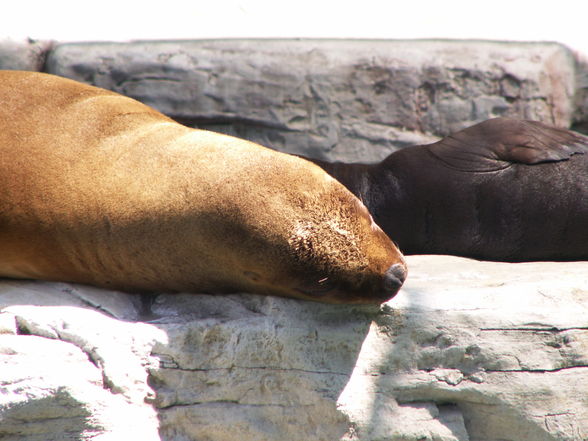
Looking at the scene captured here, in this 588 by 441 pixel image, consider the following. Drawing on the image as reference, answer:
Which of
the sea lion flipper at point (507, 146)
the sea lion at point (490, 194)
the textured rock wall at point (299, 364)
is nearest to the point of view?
the textured rock wall at point (299, 364)

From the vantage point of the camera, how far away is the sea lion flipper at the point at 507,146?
4109mm

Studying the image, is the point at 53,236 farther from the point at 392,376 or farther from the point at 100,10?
the point at 100,10

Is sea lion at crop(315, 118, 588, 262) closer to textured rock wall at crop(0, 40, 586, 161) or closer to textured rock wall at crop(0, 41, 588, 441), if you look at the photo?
textured rock wall at crop(0, 41, 588, 441)

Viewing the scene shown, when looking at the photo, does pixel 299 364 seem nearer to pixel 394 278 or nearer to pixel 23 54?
pixel 394 278

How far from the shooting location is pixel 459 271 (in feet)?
11.4

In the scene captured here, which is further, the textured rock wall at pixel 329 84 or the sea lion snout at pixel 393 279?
the textured rock wall at pixel 329 84

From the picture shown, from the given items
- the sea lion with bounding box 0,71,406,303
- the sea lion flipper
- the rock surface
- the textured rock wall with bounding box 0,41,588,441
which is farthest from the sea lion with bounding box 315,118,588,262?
the sea lion with bounding box 0,71,406,303

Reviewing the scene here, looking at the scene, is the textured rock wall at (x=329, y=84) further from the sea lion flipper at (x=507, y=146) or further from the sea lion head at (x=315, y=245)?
the sea lion head at (x=315, y=245)

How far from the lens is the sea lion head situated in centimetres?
275

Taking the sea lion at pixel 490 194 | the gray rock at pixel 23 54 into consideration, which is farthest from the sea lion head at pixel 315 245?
the gray rock at pixel 23 54

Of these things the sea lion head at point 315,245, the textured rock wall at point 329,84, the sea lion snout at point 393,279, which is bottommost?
the sea lion snout at point 393,279

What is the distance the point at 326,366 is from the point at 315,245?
1.52ft

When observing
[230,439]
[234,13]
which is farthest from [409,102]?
[230,439]

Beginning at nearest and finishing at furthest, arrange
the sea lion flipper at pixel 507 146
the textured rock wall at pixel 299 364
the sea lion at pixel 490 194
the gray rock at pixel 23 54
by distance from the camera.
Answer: the textured rock wall at pixel 299 364
the sea lion at pixel 490 194
the sea lion flipper at pixel 507 146
the gray rock at pixel 23 54
